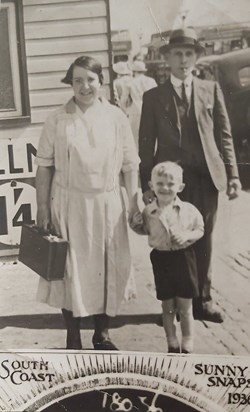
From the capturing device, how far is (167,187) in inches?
56.2

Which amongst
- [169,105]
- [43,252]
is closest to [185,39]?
[169,105]

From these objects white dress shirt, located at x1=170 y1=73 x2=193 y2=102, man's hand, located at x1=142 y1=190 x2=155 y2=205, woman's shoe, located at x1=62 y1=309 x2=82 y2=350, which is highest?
white dress shirt, located at x1=170 y1=73 x2=193 y2=102

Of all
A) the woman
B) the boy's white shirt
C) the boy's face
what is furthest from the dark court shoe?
the boy's face

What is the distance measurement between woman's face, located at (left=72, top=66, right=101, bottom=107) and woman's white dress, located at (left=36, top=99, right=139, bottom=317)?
0.07 feet

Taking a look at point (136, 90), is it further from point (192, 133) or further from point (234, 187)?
point (234, 187)

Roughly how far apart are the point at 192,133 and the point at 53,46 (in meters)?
0.39

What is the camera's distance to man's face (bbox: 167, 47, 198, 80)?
1404mm

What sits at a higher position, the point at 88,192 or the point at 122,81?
the point at 122,81

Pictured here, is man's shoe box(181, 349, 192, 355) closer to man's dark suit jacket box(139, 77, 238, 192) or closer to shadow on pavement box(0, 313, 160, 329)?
shadow on pavement box(0, 313, 160, 329)

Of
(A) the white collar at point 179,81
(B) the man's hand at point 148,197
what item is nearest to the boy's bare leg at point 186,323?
(B) the man's hand at point 148,197

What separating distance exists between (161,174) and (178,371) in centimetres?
47

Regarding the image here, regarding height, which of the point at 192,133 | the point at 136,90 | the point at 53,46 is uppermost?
the point at 53,46

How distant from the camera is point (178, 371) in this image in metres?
1.46

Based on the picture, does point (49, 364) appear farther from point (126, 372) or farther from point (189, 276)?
point (189, 276)
